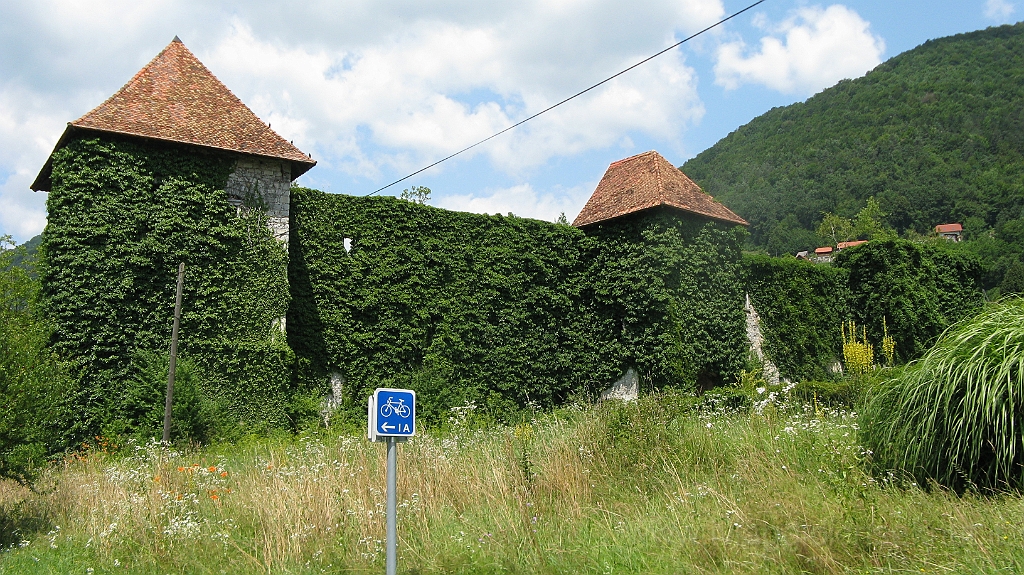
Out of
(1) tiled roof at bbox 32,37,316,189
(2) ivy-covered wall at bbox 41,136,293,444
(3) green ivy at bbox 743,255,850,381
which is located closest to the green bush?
(2) ivy-covered wall at bbox 41,136,293,444

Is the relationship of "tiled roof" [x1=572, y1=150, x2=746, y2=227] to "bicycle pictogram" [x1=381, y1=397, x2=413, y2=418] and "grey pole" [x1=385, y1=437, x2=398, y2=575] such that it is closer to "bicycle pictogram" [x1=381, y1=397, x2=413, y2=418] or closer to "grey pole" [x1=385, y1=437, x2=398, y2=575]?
"bicycle pictogram" [x1=381, y1=397, x2=413, y2=418]

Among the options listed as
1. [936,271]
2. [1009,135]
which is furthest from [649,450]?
[1009,135]

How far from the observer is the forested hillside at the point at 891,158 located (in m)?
50.2

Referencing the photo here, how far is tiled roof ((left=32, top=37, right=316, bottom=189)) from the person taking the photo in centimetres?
1254

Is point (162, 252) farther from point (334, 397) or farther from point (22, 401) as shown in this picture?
point (22, 401)

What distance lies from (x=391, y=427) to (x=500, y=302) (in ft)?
41.2

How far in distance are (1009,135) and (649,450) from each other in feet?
190

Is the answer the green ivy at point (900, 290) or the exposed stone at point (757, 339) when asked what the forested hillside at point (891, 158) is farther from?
the exposed stone at point (757, 339)

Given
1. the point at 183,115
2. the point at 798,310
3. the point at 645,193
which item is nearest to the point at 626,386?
the point at 645,193

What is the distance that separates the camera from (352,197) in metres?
15.1

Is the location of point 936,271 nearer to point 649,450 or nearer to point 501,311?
point 501,311

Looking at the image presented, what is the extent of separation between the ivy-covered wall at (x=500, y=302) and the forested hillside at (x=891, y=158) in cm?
3636

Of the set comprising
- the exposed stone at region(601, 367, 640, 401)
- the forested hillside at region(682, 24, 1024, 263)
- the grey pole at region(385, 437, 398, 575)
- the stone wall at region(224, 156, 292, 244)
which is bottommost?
the exposed stone at region(601, 367, 640, 401)

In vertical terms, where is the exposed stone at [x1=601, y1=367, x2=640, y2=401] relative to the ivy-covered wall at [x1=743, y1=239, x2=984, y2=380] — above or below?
below
